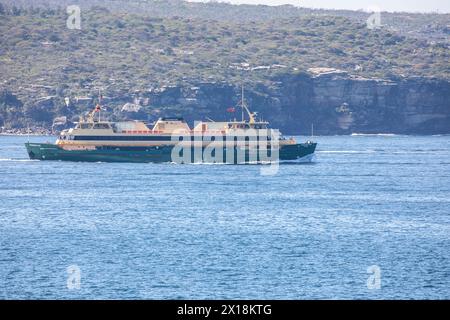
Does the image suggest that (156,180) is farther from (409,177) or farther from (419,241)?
(419,241)

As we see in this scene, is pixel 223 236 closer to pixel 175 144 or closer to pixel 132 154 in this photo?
pixel 175 144

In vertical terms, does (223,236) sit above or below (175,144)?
above

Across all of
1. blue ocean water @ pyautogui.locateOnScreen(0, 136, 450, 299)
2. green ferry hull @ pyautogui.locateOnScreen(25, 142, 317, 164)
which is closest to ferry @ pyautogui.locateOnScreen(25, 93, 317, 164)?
green ferry hull @ pyautogui.locateOnScreen(25, 142, 317, 164)

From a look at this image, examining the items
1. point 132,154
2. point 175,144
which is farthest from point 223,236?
point 132,154

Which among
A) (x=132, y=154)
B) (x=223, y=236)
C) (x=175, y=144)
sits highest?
(x=223, y=236)

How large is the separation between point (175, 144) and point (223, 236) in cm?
6698

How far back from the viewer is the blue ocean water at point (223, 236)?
34.7 m

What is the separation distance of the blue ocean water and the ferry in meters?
17.8

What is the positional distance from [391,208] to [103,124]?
183 feet

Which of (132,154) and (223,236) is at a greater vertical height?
(223,236)

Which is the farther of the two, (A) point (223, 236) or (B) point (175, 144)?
(B) point (175, 144)

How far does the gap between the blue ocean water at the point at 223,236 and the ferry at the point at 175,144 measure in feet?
58.2

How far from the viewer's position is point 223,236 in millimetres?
48781
